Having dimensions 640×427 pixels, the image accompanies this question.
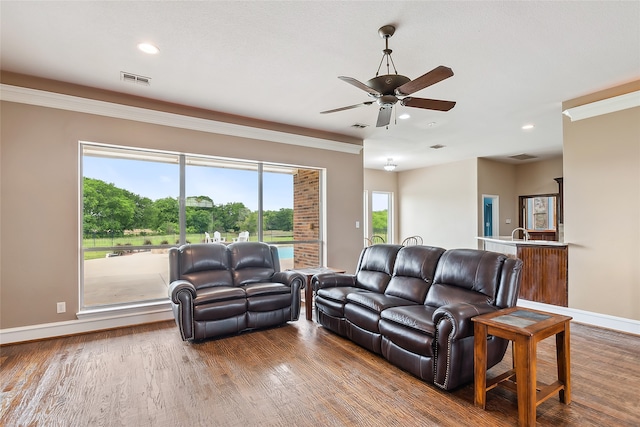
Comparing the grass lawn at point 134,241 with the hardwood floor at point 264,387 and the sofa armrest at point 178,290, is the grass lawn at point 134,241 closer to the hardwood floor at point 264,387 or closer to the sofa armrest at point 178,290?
the hardwood floor at point 264,387

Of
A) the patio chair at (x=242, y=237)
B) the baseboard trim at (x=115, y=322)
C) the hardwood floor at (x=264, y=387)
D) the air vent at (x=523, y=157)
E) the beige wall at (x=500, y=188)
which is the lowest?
the hardwood floor at (x=264, y=387)

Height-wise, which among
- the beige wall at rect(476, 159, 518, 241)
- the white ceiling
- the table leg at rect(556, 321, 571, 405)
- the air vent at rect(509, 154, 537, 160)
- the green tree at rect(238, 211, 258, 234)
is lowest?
the table leg at rect(556, 321, 571, 405)

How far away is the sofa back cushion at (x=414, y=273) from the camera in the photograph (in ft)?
10.6

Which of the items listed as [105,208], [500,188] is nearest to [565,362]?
[105,208]

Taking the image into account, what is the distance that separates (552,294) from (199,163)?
537 centimetres

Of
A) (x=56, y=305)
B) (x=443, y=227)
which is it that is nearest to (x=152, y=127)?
(x=56, y=305)

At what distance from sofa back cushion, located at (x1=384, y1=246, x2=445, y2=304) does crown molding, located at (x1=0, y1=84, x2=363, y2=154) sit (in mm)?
2827

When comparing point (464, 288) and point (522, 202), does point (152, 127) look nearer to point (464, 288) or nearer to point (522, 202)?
point (464, 288)

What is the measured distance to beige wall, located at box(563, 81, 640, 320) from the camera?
3.72m

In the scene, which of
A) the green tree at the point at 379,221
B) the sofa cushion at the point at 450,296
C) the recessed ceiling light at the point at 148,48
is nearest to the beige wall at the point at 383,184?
the green tree at the point at 379,221

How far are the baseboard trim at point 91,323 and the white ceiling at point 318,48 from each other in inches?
108

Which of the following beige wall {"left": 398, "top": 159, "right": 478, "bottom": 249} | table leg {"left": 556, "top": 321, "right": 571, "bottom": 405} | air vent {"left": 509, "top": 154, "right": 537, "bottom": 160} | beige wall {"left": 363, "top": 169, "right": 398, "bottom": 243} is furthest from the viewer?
beige wall {"left": 363, "top": 169, "right": 398, "bottom": 243}

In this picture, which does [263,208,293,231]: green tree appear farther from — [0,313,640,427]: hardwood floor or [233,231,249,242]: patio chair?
[0,313,640,427]: hardwood floor

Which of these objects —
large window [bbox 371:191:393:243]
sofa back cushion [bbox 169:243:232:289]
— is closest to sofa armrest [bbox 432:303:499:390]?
sofa back cushion [bbox 169:243:232:289]
